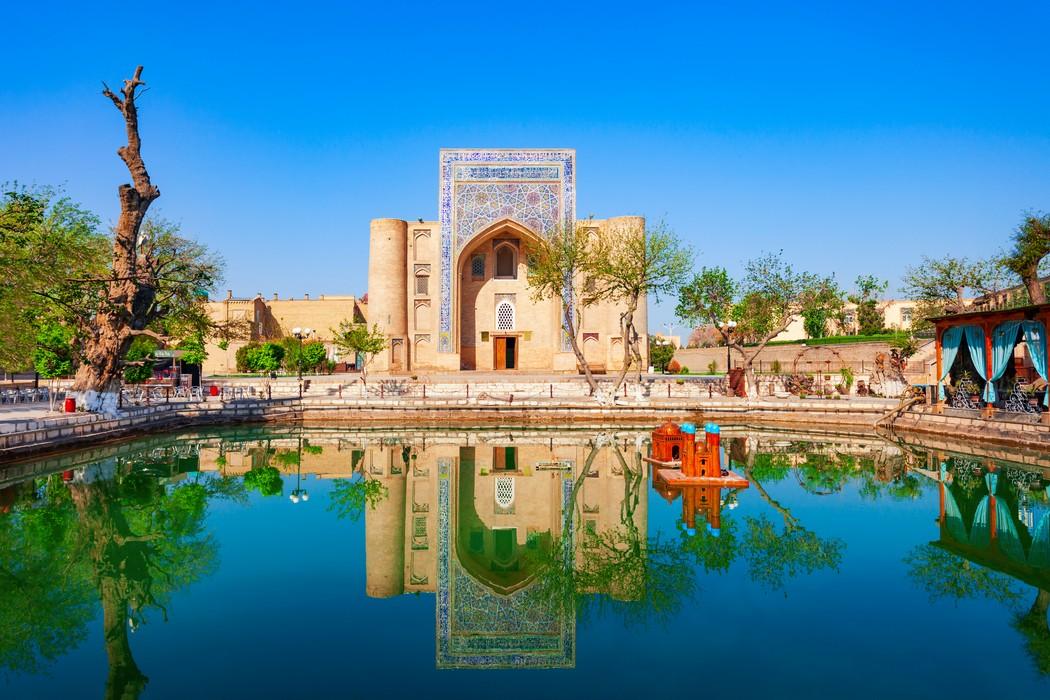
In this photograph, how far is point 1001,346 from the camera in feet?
45.8

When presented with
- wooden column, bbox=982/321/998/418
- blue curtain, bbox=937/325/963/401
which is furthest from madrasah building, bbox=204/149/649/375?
wooden column, bbox=982/321/998/418

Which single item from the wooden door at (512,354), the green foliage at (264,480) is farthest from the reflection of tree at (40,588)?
the wooden door at (512,354)

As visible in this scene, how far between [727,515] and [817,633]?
3314 millimetres

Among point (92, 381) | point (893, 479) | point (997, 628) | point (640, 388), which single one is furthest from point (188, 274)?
point (997, 628)

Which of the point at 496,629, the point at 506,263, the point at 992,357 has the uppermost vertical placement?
the point at 506,263

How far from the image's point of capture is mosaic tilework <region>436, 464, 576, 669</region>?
14.8 feet

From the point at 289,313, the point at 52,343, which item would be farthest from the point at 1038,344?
the point at 289,313

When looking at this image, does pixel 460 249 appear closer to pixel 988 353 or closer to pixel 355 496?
pixel 988 353

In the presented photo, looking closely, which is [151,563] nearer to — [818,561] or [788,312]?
[818,561]

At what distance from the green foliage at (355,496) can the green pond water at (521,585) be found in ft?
0.20

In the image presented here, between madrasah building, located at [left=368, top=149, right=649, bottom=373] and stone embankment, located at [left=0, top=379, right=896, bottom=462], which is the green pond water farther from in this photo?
madrasah building, located at [left=368, top=149, right=649, bottom=373]

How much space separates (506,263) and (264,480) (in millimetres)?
19222

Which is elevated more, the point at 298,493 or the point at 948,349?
the point at 948,349

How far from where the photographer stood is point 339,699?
148 inches
